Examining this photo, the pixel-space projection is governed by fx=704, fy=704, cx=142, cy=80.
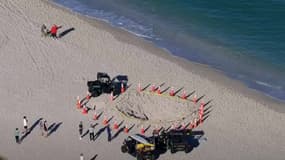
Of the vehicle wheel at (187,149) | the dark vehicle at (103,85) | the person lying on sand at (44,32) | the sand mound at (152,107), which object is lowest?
the vehicle wheel at (187,149)

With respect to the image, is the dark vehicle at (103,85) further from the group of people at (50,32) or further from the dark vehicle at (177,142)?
the group of people at (50,32)

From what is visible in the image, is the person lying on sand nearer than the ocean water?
Yes

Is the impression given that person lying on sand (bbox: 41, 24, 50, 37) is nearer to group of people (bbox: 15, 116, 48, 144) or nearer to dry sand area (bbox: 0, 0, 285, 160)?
dry sand area (bbox: 0, 0, 285, 160)

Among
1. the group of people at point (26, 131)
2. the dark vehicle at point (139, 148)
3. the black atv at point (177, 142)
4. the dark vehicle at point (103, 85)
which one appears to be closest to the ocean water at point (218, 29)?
the dark vehicle at point (103, 85)

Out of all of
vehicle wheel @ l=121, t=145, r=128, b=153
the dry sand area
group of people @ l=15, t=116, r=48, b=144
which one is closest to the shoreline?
the dry sand area

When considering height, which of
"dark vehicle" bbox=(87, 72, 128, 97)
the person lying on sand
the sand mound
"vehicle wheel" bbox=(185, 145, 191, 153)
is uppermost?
the person lying on sand

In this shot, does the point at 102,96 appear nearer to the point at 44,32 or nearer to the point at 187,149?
the point at 187,149

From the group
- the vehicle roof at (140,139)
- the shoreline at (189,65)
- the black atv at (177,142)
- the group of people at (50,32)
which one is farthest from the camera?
the group of people at (50,32)
